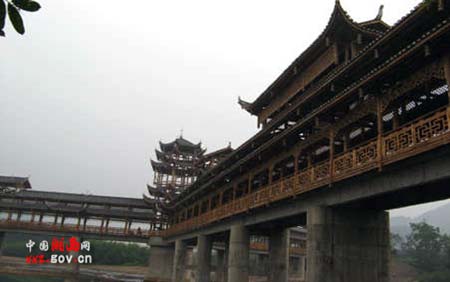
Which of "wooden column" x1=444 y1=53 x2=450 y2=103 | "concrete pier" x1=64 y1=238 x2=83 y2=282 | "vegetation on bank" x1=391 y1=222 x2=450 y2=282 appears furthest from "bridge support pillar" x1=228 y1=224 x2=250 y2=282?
"vegetation on bank" x1=391 y1=222 x2=450 y2=282

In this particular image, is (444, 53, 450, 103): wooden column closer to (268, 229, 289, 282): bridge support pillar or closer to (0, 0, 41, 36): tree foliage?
(0, 0, 41, 36): tree foliage

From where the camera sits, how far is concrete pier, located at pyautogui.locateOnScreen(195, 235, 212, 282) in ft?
94.8

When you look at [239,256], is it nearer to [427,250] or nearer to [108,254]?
[108,254]

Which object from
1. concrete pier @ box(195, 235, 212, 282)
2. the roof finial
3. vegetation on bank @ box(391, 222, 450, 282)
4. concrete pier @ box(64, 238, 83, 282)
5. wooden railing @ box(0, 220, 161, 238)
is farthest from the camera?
vegetation on bank @ box(391, 222, 450, 282)

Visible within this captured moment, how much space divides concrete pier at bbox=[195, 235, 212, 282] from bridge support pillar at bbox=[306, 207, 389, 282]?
16.3 m

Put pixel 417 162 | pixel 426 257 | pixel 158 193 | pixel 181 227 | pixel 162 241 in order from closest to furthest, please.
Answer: pixel 417 162 → pixel 181 227 → pixel 162 241 → pixel 158 193 → pixel 426 257

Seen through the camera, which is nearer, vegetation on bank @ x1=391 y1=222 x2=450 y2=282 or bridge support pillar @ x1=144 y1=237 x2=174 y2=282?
bridge support pillar @ x1=144 y1=237 x2=174 y2=282

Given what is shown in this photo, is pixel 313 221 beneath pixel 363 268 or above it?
above

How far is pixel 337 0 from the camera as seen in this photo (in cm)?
1633

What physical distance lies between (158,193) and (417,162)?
40.6m

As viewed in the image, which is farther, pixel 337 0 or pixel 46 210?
pixel 46 210

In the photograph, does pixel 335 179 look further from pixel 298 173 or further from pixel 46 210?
pixel 46 210

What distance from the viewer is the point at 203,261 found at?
29.0 meters

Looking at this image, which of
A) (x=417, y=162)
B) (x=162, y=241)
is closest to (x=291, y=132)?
(x=417, y=162)
